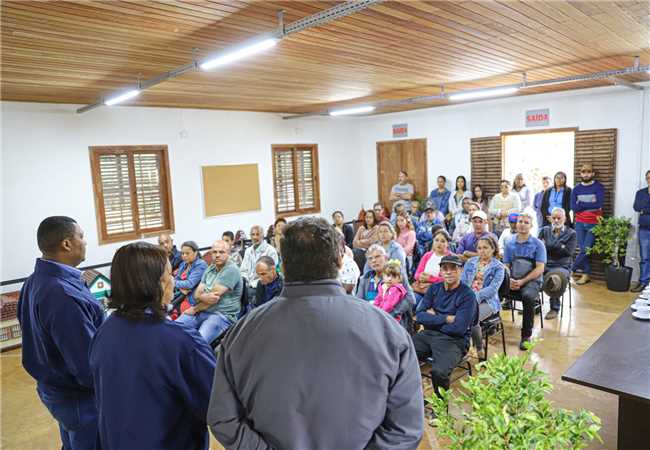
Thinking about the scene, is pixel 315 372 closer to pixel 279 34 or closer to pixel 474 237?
pixel 279 34

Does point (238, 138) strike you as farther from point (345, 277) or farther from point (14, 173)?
point (345, 277)

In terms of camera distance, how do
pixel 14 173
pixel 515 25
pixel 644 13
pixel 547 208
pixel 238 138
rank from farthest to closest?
pixel 238 138, pixel 547 208, pixel 14 173, pixel 515 25, pixel 644 13

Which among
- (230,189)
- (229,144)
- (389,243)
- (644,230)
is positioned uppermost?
(229,144)

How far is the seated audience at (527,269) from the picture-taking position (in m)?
4.81

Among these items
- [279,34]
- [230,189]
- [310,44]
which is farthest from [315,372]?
[230,189]

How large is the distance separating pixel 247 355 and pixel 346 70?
4.38 meters

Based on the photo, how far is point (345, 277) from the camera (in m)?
4.77

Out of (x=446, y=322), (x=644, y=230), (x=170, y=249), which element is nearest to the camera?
(x=446, y=322)

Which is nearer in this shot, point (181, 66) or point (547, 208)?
point (181, 66)

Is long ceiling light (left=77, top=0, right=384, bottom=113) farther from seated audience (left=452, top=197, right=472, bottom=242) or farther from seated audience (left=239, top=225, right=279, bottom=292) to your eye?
seated audience (left=452, top=197, right=472, bottom=242)

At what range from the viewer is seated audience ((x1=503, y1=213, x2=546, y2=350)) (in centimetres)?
481

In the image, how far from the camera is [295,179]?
9719 millimetres

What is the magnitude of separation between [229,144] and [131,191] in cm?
194

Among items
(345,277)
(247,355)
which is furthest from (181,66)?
(247,355)
